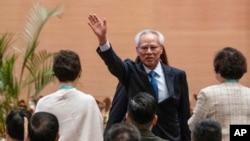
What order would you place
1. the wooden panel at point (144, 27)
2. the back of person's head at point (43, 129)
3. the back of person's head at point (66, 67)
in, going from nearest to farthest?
the back of person's head at point (43, 129)
the back of person's head at point (66, 67)
the wooden panel at point (144, 27)

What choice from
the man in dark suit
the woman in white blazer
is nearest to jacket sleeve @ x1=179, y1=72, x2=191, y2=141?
the man in dark suit

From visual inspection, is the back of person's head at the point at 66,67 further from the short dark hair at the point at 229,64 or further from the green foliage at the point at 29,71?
the green foliage at the point at 29,71

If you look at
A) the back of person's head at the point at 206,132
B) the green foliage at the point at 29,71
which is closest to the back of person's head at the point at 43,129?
the back of person's head at the point at 206,132

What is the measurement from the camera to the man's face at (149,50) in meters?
5.69

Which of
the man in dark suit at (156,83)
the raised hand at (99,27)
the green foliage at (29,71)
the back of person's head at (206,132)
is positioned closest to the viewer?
the back of person's head at (206,132)

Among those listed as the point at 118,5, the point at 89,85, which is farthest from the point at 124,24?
the point at 89,85

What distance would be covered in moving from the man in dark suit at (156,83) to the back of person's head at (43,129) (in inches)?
61.6

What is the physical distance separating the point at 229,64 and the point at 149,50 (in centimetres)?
79

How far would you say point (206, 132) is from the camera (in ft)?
14.0

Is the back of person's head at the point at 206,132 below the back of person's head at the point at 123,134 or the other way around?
below

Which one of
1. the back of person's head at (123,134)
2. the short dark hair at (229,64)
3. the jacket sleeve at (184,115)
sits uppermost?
the short dark hair at (229,64)

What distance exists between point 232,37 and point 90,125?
7752 millimetres

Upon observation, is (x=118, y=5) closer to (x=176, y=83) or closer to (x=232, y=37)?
(x=232, y=37)

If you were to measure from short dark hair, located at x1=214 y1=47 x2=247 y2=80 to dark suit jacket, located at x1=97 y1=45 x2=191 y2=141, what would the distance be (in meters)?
0.58
